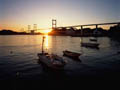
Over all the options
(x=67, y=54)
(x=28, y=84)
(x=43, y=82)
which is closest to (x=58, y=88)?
(x=43, y=82)

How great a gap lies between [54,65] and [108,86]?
8.07 metres

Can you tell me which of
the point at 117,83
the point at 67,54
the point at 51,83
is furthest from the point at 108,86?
the point at 67,54

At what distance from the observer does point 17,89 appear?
489 inches

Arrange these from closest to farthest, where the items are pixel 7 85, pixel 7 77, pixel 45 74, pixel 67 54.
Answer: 1. pixel 7 85
2. pixel 7 77
3. pixel 45 74
4. pixel 67 54

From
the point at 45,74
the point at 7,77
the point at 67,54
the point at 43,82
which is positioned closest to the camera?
the point at 43,82

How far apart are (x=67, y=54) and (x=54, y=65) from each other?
13.4 metres

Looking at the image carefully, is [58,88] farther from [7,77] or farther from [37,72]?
[7,77]

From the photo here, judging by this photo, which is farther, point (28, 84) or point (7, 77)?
point (7, 77)

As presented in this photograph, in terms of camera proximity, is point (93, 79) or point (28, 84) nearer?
point (28, 84)

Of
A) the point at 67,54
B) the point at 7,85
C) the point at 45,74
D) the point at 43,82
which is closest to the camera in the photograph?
the point at 7,85

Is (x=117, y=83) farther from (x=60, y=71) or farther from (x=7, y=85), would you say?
(x=7, y=85)

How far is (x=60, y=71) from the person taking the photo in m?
17.8

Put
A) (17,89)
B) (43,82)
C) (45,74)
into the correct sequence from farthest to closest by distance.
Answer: (45,74) → (43,82) → (17,89)

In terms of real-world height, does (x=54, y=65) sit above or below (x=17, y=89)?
above
